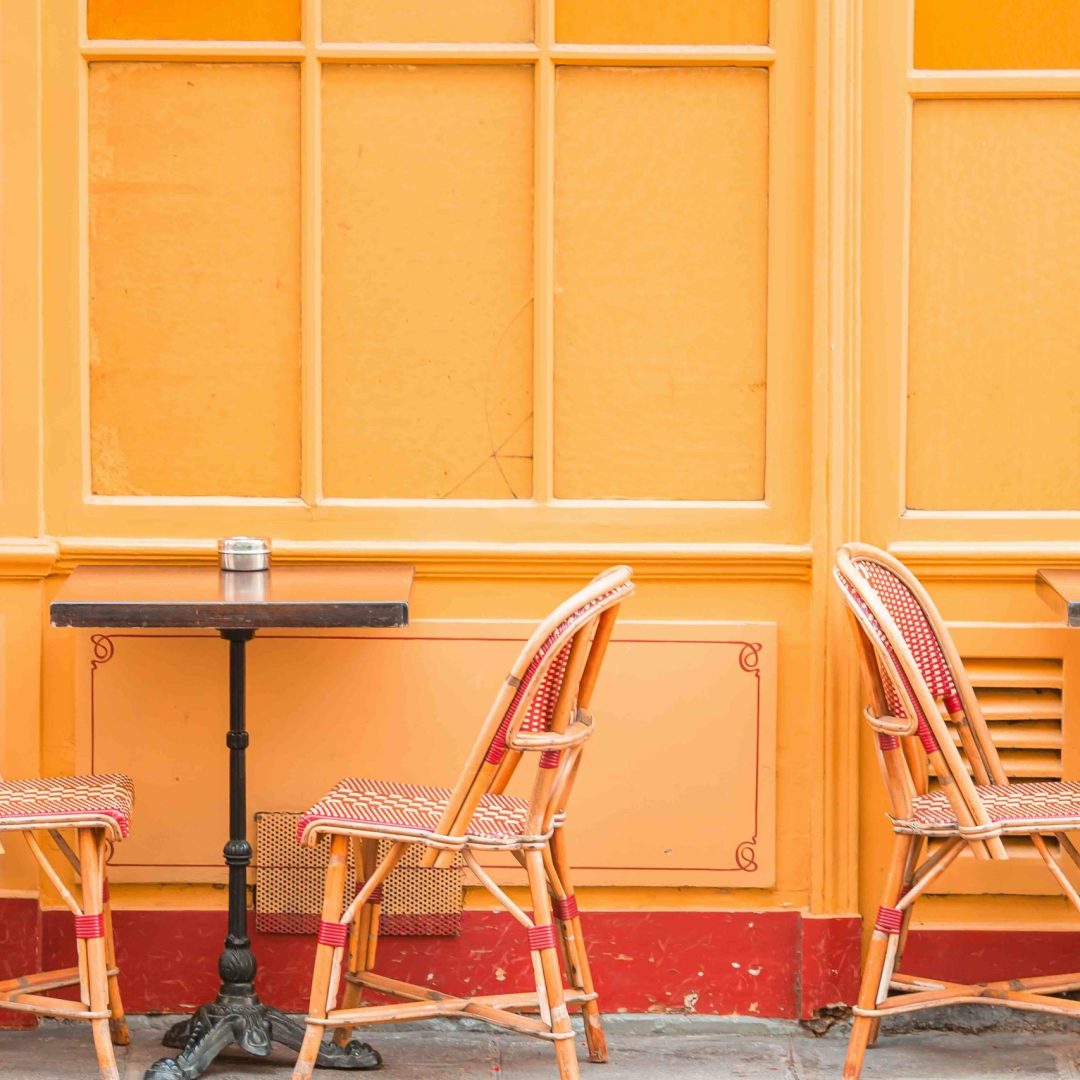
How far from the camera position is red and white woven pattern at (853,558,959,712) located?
3746mm

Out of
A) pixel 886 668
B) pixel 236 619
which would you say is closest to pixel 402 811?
pixel 236 619

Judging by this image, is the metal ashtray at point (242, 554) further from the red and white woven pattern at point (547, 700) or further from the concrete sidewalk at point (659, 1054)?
the concrete sidewalk at point (659, 1054)

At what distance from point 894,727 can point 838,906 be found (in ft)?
2.34

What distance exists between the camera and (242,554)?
375 centimetres

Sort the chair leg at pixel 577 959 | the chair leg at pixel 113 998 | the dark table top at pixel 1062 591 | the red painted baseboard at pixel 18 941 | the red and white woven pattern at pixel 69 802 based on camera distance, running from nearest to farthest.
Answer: the red and white woven pattern at pixel 69 802 < the dark table top at pixel 1062 591 < the chair leg at pixel 577 959 < the chair leg at pixel 113 998 < the red painted baseboard at pixel 18 941

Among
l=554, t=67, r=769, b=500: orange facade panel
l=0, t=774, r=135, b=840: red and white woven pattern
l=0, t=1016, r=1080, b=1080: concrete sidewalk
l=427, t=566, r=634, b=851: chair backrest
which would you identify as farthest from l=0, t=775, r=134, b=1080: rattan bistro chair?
l=554, t=67, r=769, b=500: orange facade panel

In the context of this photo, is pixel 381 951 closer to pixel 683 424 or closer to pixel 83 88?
pixel 683 424

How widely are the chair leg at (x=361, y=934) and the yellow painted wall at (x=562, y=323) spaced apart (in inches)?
19.2

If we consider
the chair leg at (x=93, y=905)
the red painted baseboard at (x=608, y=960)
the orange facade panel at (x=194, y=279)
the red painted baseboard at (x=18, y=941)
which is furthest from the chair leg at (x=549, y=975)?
the red painted baseboard at (x=18, y=941)

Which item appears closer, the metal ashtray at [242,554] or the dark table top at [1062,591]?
the dark table top at [1062,591]

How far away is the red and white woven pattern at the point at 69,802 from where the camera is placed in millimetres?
3381

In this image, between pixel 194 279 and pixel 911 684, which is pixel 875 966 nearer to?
pixel 911 684

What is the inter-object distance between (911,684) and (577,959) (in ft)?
3.11

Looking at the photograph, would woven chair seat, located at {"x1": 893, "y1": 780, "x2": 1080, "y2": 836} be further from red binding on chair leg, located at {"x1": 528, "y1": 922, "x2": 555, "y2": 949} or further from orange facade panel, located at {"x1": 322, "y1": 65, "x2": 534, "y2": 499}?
orange facade panel, located at {"x1": 322, "y1": 65, "x2": 534, "y2": 499}
